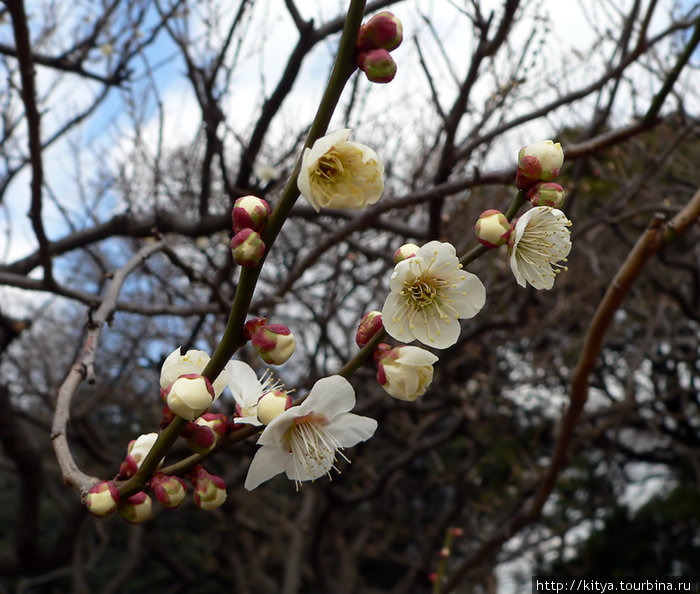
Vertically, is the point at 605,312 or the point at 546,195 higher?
the point at 605,312

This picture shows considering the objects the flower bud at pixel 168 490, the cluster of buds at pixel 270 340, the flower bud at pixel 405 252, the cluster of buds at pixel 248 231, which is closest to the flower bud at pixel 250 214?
the cluster of buds at pixel 248 231

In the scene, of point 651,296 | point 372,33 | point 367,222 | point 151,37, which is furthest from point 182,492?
point 651,296

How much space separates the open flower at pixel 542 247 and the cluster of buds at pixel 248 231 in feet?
1.21

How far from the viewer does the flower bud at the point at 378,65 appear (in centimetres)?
70

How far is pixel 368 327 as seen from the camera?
2.83 feet

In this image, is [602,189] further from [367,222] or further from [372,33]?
[372,33]

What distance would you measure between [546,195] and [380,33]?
33 cm

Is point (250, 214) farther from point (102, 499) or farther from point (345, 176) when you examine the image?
point (102, 499)

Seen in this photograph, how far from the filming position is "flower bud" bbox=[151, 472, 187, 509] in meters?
0.81

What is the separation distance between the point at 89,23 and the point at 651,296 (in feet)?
18.6

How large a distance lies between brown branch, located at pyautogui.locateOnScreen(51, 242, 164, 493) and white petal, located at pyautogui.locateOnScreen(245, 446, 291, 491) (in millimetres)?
235

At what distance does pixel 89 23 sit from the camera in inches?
169

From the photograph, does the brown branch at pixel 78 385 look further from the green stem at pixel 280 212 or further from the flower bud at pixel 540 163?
the flower bud at pixel 540 163

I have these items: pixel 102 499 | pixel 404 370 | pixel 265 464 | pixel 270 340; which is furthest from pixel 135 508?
pixel 404 370
